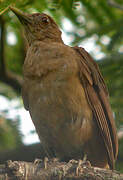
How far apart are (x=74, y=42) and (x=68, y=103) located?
1031 millimetres

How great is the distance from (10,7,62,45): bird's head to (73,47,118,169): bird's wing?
797 mm

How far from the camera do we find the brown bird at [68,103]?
6078 mm

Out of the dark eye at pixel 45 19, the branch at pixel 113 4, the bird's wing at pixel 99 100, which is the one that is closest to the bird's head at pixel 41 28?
the dark eye at pixel 45 19

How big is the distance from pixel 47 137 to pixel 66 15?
6.82 ft

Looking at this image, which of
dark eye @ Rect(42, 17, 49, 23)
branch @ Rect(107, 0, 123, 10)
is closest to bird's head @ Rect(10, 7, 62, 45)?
dark eye @ Rect(42, 17, 49, 23)

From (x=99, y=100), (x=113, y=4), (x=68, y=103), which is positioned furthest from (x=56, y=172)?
(x=113, y=4)

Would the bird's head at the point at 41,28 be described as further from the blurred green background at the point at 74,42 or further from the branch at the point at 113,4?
the branch at the point at 113,4

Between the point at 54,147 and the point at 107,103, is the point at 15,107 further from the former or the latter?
the point at 107,103

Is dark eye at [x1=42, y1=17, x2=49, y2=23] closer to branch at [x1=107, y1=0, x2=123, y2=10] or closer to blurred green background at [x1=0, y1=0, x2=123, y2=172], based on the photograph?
blurred green background at [x1=0, y1=0, x2=123, y2=172]

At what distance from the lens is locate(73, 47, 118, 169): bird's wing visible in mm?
6309

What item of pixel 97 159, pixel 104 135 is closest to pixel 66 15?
pixel 104 135

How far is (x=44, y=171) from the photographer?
5.22 m

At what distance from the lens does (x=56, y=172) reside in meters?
5.18

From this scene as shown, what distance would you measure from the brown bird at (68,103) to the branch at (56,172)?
95cm
